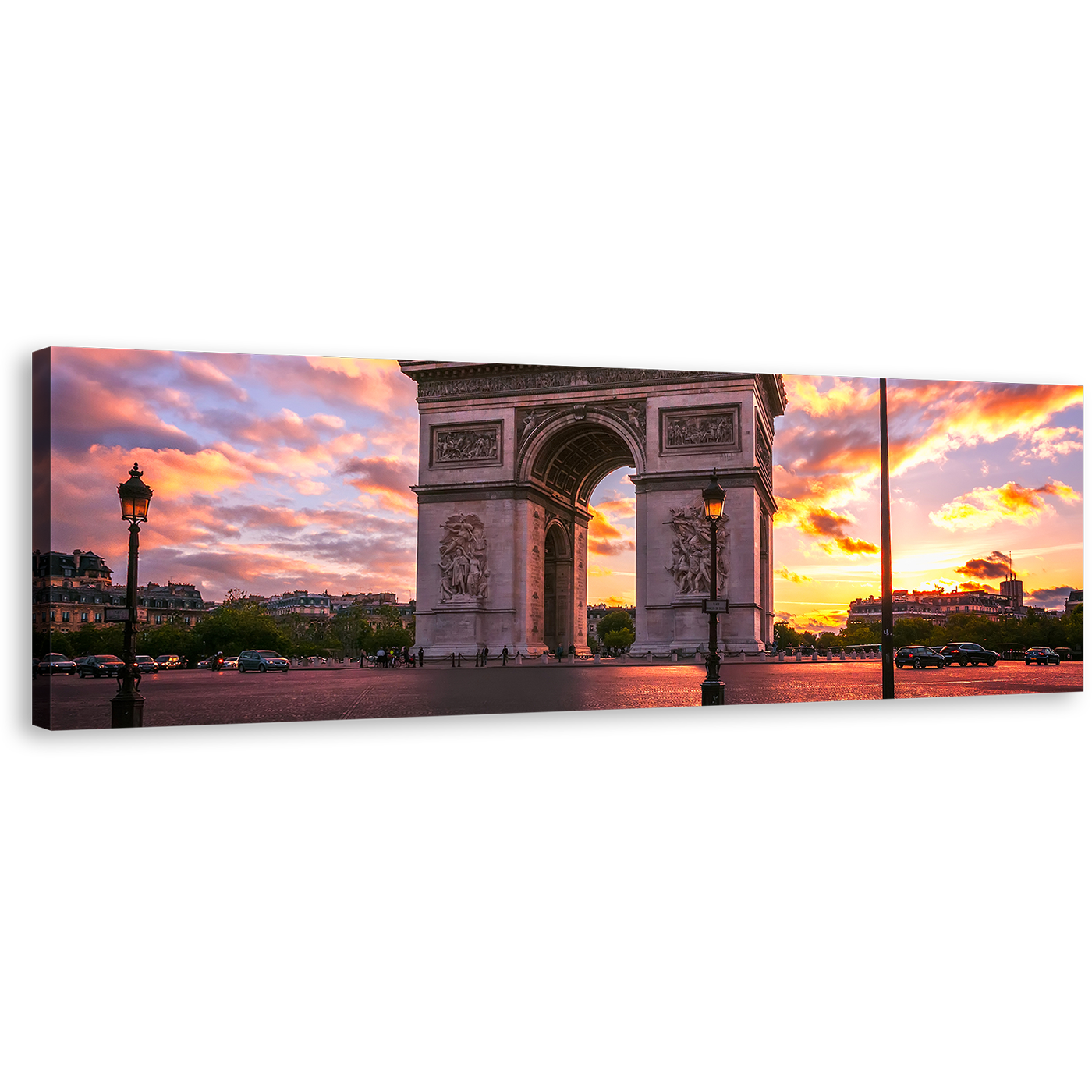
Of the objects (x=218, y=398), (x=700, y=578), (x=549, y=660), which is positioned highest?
(x=218, y=398)

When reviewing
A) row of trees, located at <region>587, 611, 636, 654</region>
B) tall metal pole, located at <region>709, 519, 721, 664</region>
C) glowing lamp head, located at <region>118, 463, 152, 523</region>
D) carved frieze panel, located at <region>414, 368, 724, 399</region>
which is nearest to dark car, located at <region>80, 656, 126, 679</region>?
glowing lamp head, located at <region>118, 463, 152, 523</region>

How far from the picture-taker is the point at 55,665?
10898 mm

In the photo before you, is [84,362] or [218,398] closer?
[84,362]

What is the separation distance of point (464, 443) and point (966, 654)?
13296 mm

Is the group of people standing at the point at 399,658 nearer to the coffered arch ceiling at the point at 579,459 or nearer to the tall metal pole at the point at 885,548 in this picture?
the coffered arch ceiling at the point at 579,459

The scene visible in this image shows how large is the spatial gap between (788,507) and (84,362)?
11.6 metres

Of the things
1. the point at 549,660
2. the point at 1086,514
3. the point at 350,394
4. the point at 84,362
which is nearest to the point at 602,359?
the point at 350,394

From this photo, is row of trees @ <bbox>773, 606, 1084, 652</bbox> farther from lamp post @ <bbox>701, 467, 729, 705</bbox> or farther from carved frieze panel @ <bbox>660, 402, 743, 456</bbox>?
carved frieze panel @ <bbox>660, 402, 743, 456</bbox>

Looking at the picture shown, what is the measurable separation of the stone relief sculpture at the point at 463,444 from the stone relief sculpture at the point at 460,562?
4.81 ft

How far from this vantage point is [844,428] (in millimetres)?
16516

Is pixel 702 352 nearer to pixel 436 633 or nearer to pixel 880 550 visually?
pixel 880 550

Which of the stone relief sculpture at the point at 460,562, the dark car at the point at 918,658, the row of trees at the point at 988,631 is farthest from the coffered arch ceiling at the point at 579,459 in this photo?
the row of trees at the point at 988,631

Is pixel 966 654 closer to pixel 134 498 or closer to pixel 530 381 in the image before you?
pixel 134 498

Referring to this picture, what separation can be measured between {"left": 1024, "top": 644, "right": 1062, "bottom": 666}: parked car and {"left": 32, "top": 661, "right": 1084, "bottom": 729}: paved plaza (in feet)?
0.39
